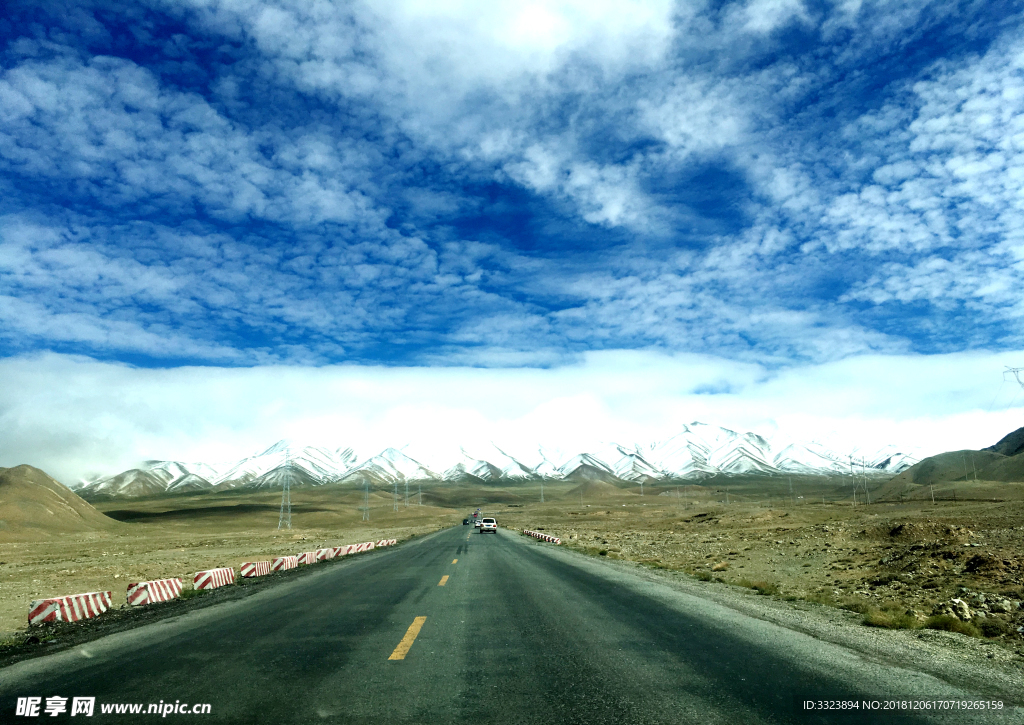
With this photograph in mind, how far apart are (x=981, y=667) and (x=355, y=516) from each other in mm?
161784

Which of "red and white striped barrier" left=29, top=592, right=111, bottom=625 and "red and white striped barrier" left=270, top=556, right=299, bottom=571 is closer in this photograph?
"red and white striped barrier" left=29, top=592, right=111, bottom=625

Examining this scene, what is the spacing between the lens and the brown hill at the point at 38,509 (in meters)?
92.5

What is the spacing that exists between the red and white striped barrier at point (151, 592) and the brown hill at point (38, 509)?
88.9 meters

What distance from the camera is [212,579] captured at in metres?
20.3

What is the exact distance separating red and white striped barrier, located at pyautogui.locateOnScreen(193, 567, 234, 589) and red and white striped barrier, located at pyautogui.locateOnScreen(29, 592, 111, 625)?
16.2 feet

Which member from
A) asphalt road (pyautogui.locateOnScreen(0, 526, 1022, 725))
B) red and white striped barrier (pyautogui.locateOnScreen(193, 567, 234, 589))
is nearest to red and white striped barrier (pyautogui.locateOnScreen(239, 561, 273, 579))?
red and white striped barrier (pyautogui.locateOnScreen(193, 567, 234, 589))

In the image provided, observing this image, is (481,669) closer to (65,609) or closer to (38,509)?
(65,609)

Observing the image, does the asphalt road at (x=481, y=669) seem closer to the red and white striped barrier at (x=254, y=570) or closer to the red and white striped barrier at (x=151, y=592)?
the red and white striped barrier at (x=151, y=592)

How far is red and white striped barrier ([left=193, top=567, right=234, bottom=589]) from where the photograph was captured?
1967 cm

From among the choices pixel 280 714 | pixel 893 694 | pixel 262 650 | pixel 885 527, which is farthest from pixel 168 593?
pixel 885 527

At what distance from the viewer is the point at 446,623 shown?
11.0 metres

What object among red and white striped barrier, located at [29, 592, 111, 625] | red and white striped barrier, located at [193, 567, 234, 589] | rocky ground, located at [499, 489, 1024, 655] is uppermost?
red and white striped barrier, located at [29, 592, 111, 625]

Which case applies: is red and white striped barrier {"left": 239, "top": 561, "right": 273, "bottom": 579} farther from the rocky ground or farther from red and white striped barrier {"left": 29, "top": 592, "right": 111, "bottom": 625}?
the rocky ground

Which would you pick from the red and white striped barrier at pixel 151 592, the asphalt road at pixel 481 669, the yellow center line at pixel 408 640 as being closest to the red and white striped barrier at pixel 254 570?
the red and white striped barrier at pixel 151 592
